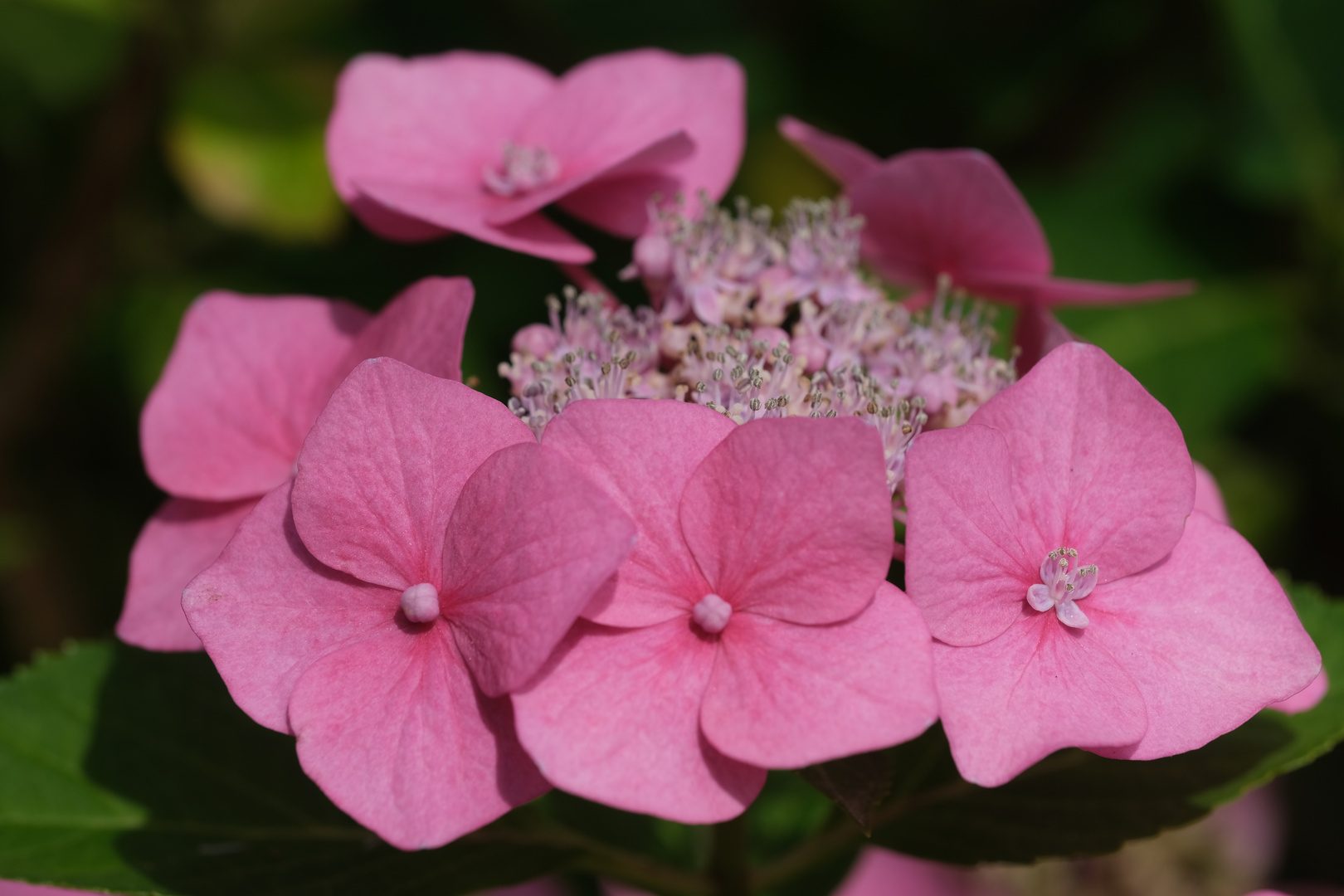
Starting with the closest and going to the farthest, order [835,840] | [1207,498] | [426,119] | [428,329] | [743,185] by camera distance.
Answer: [428,329] < [1207,498] < [835,840] < [426,119] < [743,185]

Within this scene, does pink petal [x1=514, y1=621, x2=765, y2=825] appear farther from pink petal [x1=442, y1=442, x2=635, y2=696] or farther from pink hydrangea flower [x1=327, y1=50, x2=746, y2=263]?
pink hydrangea flower [x1=327, y1=50, x2=746, y2=263]

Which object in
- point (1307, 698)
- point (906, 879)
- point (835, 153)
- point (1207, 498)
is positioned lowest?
point (906, 879)

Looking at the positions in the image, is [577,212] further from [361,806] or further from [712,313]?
[361,806]

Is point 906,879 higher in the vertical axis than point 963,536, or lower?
lower

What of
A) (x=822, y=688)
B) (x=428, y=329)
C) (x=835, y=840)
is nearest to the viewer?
(x=822, y=688)

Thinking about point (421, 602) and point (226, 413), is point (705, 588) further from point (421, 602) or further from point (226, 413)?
point (226, 413)

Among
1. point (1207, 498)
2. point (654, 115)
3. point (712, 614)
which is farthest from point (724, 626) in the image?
point (654, 115)

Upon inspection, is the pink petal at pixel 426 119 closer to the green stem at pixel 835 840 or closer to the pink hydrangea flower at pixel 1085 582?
the pink hydrangea flower at pixel 1085 582
